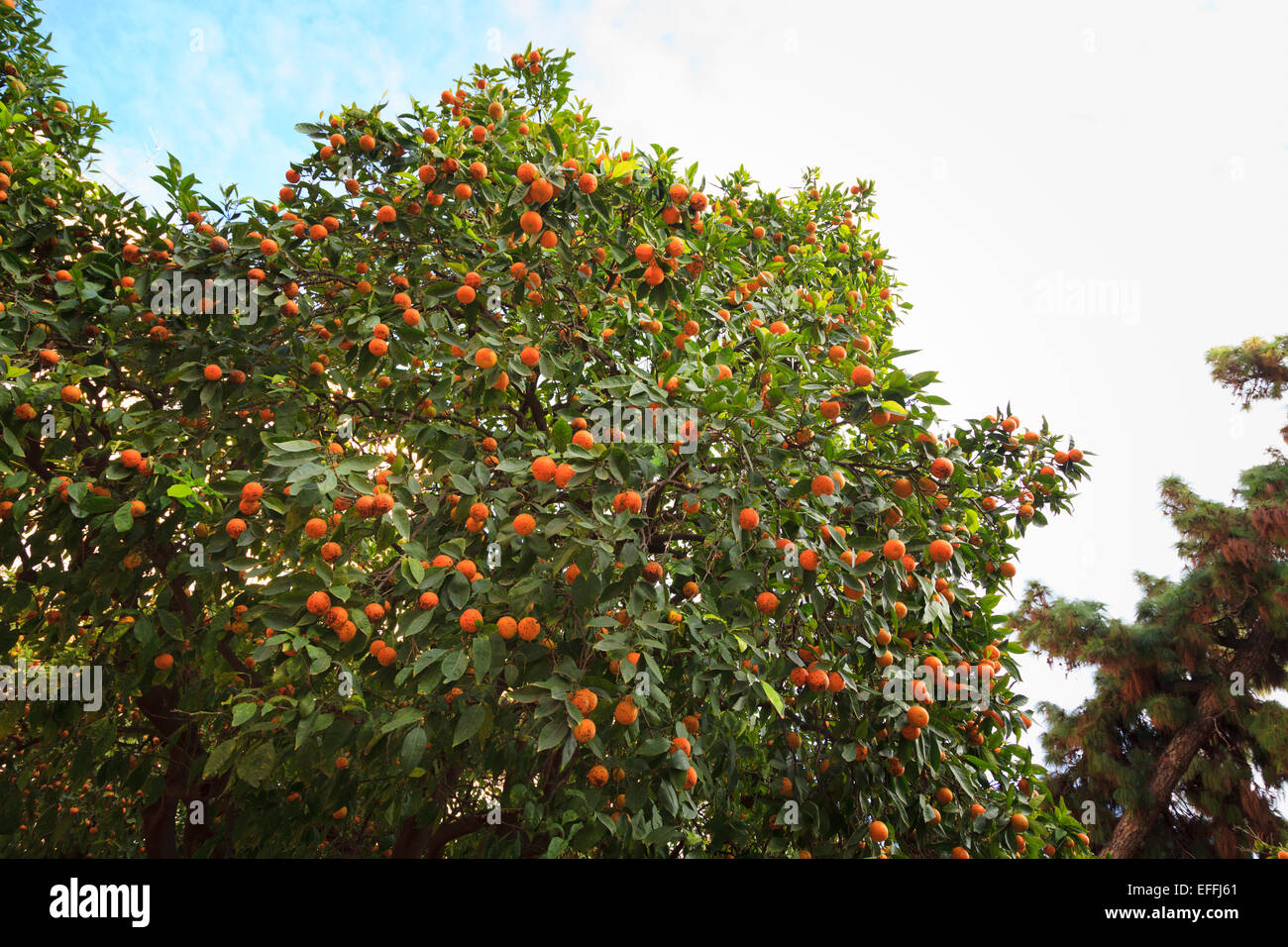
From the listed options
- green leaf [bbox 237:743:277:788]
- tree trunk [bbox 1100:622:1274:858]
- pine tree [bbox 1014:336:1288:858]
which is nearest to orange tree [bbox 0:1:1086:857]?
green leaf [bbox 237:743:277:788]

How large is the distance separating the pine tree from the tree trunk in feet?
0.04

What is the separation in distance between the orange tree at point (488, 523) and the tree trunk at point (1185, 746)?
6.03m

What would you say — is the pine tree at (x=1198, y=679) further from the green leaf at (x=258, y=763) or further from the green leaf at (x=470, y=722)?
the green leaf at (x=258, y=763)

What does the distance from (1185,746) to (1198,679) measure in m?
0.81

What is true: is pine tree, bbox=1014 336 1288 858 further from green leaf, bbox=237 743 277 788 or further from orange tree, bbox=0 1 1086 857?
green leaf, bbox=237 743 277 788

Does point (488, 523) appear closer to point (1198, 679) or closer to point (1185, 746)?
point (1185, 746)

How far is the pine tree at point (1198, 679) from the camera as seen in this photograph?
7.38 meters

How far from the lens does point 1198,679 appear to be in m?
8.02

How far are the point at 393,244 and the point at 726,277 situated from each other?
1571mm

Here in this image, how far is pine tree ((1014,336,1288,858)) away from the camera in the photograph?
7375 millimetres
